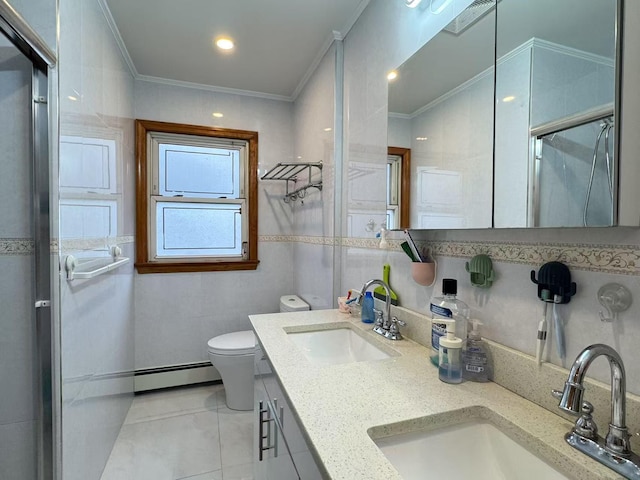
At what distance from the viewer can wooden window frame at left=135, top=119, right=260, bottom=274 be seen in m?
2.51

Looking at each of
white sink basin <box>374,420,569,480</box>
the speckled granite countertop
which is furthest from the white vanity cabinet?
white sink basin <box>374,420,569,480</box>

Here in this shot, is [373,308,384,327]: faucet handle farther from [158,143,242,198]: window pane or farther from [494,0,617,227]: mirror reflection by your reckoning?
[158,143,242,198]: window pane

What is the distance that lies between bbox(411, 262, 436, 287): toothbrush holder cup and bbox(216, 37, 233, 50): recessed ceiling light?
1.77 m

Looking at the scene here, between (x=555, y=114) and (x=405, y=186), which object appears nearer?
(x=555, y=114)

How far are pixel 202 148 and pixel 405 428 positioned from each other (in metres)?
2.61

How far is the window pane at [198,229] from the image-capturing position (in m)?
2.66

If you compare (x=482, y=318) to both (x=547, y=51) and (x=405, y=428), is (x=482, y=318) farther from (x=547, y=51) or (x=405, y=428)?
(x=547, y=51)

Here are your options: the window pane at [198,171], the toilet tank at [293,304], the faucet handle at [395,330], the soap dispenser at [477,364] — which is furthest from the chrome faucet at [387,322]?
the window pane at [198,171]

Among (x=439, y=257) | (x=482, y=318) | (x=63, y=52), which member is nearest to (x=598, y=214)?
(x=482, y=318)

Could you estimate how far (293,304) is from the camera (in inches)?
99.7

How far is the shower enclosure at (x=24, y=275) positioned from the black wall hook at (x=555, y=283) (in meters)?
1.57

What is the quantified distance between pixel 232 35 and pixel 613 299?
216 centimetres

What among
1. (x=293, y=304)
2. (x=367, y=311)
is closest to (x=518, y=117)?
(x=367, y=311)

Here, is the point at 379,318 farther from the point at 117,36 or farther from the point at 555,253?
the point at 117,36
